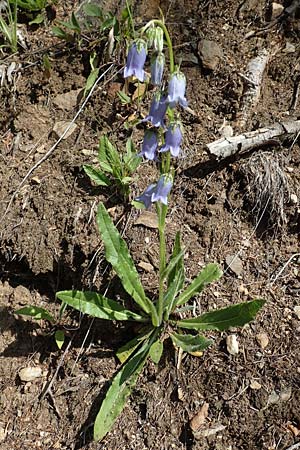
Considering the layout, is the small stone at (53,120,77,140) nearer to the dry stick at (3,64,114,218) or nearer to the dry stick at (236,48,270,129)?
the dry stick at (3,64,114,218)

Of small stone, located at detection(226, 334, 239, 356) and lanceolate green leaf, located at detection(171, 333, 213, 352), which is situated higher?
lanceolate green leaf, located at detection(171, 333, 213, 352)

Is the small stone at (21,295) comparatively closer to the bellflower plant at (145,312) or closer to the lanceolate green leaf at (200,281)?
the bellflower plant at (145,312)

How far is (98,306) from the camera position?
3148 millimetres

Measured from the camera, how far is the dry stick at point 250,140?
3488 millimetres

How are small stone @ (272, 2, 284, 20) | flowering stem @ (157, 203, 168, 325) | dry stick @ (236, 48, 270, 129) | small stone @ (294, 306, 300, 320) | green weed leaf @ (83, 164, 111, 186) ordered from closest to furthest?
flowering stem @ (157, 203, 168, 325) → small stone @ (294, 306, 300, 320) → green weed leaf @ (83, 164, 111, 186) → dry stick @ (236, 48, 270, 129) → small stone @ (272, 2, 284, 20)

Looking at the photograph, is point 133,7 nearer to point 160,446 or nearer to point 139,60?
point 139,60

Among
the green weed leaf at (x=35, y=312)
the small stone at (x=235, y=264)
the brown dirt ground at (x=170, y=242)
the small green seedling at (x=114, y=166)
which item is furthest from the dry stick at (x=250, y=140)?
the green weed leaf at (x=35, y=312)

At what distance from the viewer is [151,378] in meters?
3.18

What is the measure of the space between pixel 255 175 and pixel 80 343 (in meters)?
1.45

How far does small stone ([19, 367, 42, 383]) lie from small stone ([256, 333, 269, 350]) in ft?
4.15

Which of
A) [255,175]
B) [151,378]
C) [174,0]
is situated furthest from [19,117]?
[151,378]

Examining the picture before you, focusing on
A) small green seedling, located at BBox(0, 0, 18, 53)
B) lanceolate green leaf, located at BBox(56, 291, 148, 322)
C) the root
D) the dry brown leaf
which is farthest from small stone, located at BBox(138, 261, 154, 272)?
small green seedling, located at BBox(0, 0, 18, 53)

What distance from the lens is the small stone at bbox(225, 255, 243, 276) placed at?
11.1 ft

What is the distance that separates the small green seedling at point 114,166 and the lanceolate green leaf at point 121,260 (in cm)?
46
